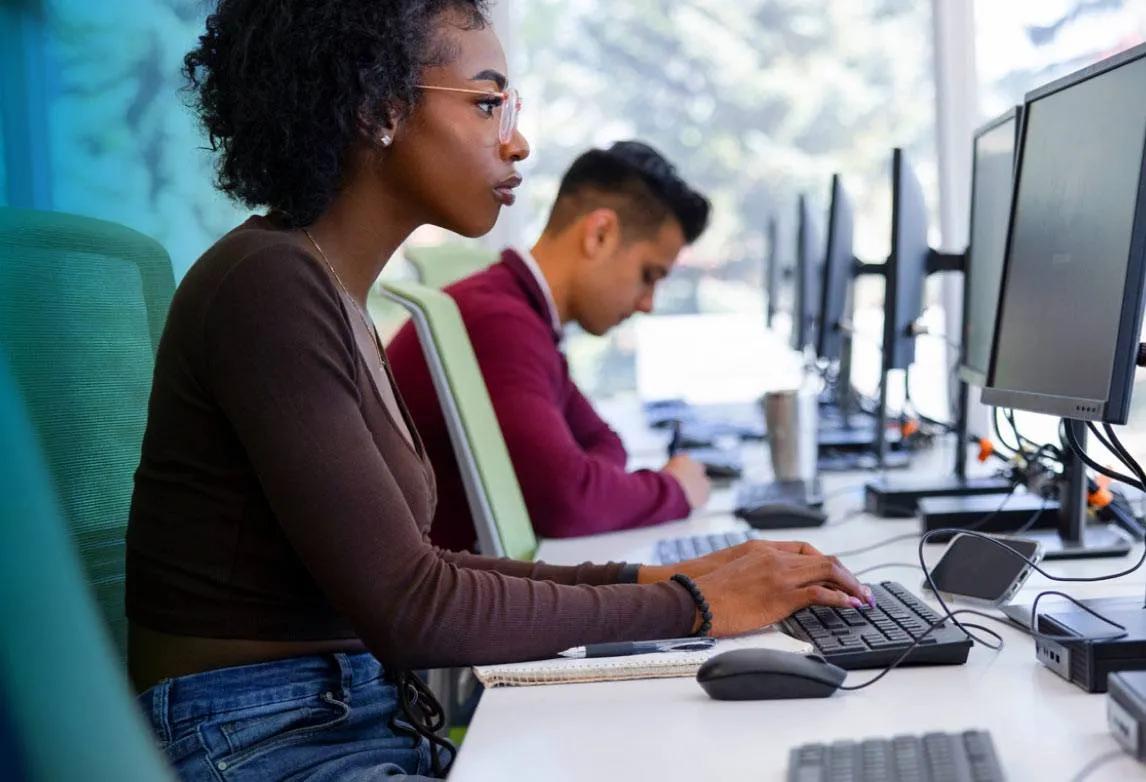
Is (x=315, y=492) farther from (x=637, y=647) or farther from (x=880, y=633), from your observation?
(x=880, y=633)

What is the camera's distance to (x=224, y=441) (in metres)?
1.12

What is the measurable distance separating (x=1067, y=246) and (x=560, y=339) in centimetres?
129

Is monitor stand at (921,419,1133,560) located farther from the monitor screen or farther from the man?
the man

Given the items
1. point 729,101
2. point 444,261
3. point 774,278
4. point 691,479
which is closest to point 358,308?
point 691,479

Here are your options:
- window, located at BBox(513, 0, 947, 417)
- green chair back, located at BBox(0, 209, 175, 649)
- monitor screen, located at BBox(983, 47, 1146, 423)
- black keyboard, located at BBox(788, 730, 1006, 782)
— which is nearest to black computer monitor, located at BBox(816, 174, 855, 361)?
monitor screen, located at BBox(983, 47, 1146, 423)

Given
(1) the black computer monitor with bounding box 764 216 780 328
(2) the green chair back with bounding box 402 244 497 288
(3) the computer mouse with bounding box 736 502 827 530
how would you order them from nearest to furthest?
1. (3) the computer mouse with bounding box 736 502 827 530
2. (2) the green chair back with bounding box 402 244 497 288
3. (1) the black computer monitor with bounding box 764 216 780 328

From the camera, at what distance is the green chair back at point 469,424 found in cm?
173

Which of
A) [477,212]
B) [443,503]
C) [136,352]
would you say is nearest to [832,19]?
[443,503]

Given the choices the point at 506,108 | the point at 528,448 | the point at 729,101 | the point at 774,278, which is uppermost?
the point at 729,101

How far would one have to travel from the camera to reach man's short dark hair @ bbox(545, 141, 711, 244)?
2.63 m

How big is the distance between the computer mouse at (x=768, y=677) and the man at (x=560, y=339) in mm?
1047

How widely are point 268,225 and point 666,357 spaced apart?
139 inches

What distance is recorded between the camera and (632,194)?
2.63 metres

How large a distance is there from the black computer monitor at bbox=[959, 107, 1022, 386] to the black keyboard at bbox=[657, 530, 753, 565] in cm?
45
